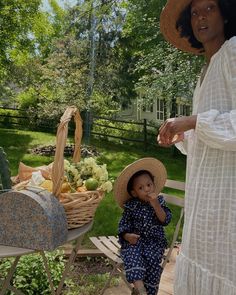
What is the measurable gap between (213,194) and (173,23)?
85 centimetres

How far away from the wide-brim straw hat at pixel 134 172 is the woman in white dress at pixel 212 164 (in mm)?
1131

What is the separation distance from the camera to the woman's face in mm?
1550

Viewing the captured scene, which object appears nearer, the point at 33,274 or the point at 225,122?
the point at 225,122

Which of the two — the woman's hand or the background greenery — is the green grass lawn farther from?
the woman's hand

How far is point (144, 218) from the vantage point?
2807 mm

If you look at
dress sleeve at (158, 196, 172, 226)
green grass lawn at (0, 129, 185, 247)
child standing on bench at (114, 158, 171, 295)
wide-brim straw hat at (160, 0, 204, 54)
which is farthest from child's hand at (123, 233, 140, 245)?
green grass lawn at (0, 129, 185, 247)

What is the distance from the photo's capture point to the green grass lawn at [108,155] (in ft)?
20.6

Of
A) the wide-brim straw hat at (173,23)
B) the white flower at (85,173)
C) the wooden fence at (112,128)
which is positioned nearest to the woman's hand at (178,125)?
the wide-brim straw hat at (173,23)

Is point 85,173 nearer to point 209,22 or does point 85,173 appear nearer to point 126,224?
point 126,224

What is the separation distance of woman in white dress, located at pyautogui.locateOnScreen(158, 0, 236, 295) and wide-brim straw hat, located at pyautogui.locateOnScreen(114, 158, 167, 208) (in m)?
1.13

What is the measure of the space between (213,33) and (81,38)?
13135 mm

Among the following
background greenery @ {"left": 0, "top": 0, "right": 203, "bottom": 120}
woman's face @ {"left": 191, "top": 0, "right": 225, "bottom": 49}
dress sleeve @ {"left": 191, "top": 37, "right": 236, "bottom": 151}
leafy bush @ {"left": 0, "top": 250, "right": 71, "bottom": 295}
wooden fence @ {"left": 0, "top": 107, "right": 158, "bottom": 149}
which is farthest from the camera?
wooden fence @ {"left": 0, "top": 107, "right": 158, "bottom": 149}

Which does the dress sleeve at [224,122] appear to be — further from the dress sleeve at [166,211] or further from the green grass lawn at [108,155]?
the green grass lawn at [108,155]

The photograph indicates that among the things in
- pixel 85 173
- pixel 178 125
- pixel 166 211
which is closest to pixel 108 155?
pixel 166 211
